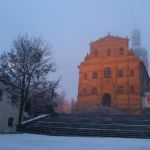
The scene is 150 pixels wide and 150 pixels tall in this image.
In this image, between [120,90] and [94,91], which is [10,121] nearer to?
[94,91]

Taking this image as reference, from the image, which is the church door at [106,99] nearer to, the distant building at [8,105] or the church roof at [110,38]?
the church roof at [110,38]

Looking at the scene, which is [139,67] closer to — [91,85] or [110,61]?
[110,61]

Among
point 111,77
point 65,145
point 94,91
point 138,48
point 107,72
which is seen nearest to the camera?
point 65,145

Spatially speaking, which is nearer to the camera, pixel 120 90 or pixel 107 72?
pixel 120 90

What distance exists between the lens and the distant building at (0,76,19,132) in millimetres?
22806

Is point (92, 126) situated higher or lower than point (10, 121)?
lower

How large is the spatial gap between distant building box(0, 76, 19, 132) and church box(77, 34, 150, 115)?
2051 centimetres

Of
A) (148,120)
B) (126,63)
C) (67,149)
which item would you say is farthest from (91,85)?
(67,149)

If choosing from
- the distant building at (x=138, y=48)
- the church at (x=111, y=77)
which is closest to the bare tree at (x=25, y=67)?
the church at (x=111, y=77)

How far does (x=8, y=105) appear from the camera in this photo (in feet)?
84.3

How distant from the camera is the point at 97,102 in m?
46.8

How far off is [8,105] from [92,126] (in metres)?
8.04

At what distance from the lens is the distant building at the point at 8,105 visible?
22806 mm

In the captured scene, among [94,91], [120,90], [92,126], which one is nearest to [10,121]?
[92,126]
